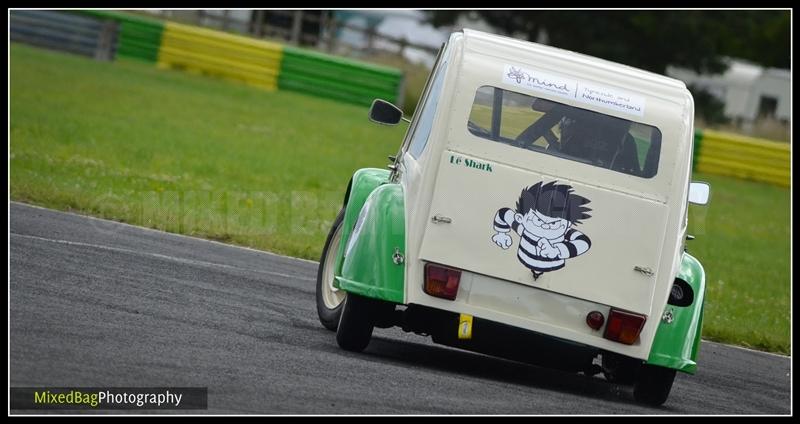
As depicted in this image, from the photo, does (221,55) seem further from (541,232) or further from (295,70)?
(541,232)

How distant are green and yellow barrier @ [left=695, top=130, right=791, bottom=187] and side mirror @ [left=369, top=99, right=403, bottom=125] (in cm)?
2479

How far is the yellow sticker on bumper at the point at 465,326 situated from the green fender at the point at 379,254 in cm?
37

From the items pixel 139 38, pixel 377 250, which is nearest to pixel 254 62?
pixel 139 38

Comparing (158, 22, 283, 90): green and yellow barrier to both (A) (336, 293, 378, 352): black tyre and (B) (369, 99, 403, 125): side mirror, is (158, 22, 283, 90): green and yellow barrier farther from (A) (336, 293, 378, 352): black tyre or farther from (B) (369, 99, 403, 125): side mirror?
(A) (336, 293, 378, 352): black tyre

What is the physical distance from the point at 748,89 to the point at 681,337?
53.3 metres

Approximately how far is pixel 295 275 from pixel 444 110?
457 centimetres

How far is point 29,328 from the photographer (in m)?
7.05

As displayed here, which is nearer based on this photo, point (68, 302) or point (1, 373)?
point (1, 373)

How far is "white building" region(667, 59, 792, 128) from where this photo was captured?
57.4 meters

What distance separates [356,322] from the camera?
8039 mm

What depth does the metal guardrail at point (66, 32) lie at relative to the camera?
33.5 m

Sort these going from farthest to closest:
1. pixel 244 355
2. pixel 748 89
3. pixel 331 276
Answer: pixel 748 89 < pixel 331 276 < pixel 244 355

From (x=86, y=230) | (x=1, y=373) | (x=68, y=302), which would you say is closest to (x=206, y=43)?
(x=86, y=230)
